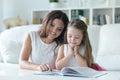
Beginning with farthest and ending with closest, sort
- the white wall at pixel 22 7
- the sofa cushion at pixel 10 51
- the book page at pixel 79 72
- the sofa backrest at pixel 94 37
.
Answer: the white wall at pixel 22 7 < the sofa cushion at pixel 10 51 < the sofa backrest at pixel 94 37 < the book page at pixel 79 72

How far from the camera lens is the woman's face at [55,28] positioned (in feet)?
5.82

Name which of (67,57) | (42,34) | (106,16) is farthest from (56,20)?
(106,16)

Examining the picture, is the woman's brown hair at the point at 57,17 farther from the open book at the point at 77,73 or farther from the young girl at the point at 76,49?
the open book at the point at 77,73

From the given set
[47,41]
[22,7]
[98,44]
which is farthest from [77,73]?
[22,7]

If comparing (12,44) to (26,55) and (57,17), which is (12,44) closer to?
(26,55)

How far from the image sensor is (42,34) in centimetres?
191

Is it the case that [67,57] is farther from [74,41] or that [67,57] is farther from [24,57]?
[24,57]

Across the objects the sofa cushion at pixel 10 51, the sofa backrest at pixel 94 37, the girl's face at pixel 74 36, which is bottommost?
the sofa cushion at pixel 10 51

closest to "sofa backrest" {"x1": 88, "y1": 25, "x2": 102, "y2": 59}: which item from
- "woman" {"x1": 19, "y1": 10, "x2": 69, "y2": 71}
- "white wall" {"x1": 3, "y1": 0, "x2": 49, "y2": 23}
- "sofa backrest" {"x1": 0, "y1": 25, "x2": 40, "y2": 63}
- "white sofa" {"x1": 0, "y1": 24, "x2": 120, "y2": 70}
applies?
"white sofa" {"x1": 0, "y1": 24, "x2": 120, "y2": 70}

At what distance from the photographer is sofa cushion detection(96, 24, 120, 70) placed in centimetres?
227

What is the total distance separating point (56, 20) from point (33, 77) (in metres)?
0.59

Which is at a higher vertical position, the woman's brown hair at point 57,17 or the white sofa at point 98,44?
the woman's brown hair at point 57,17

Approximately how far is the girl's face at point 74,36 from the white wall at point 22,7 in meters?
2.45

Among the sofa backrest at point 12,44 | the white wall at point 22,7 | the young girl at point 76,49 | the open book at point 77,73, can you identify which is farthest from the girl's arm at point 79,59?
the white wall at point 22,7
